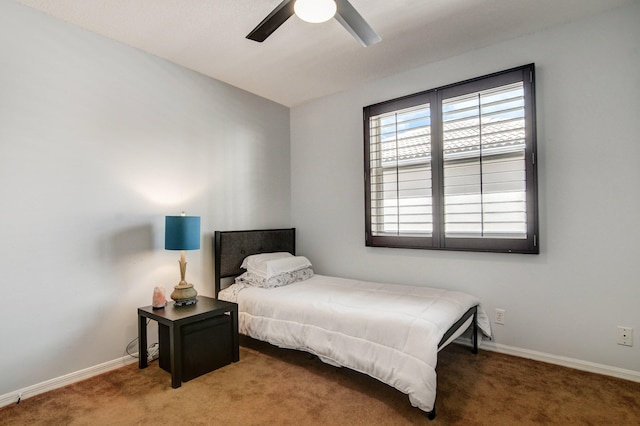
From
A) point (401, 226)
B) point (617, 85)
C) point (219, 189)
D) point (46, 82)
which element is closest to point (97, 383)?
point (219, 189)

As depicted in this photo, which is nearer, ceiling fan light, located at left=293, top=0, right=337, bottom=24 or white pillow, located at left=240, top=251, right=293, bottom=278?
ceiling fan light, located at left=293, top=0, right=337, bottom=24

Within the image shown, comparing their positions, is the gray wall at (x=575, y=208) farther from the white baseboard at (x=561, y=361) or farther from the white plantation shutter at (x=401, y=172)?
the white plantation shutter at (x=401, y=172)

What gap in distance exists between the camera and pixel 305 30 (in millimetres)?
2518

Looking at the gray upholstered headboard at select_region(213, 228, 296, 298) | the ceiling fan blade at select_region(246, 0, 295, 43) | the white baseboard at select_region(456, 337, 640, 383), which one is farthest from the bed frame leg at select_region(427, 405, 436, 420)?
the ceiling fan blade at select_region(246, 0, 295, 43)

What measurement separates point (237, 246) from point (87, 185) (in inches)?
55.4

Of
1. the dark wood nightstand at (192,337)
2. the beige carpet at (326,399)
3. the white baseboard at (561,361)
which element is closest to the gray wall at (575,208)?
the white baseboard at (561,361)

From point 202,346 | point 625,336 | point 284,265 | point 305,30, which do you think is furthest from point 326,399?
point 305,30

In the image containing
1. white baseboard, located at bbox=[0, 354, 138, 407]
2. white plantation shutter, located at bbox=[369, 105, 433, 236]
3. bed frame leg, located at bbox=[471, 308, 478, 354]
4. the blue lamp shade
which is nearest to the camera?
white baseboard, located at bbox=[0, 354, 138, 407]

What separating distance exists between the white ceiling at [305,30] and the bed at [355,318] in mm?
1679

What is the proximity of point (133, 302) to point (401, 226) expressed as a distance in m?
2.48

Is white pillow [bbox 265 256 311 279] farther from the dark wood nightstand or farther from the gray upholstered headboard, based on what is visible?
the dark wood nightstand

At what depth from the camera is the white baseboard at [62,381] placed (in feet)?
6.88

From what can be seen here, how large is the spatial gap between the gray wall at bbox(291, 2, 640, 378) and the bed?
0.34 metres

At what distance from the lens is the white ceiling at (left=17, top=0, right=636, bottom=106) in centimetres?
225
